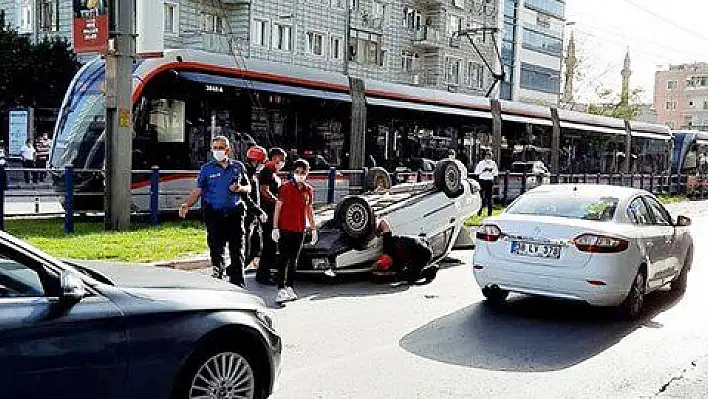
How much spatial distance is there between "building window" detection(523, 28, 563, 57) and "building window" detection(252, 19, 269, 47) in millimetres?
34600

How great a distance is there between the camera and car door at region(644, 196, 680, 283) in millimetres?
9711

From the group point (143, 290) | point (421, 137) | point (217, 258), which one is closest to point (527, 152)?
point (421, 137)

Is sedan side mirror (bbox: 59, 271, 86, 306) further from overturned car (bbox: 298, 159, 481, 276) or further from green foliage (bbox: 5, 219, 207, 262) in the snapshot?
overturned car (bbox: 298, 159, 481, 276)

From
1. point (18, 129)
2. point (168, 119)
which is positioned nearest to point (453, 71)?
point (18, 129)

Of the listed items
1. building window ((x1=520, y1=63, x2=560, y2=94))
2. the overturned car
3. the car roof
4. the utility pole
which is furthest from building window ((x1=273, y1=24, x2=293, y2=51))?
the car roof

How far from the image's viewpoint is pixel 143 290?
14.9 ft

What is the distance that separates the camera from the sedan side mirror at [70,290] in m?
4.05

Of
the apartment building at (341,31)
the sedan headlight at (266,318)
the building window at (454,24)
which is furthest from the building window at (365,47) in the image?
the sedan headlight at (266,318)

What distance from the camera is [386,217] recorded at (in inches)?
447

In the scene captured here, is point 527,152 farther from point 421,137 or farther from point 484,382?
point 484,382

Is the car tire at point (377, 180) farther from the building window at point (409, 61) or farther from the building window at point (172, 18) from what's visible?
the building window at point (409, 61)

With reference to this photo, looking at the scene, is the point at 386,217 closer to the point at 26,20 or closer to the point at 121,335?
the point at 121,335

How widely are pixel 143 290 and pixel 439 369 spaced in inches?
115

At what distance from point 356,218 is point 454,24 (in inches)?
2134
